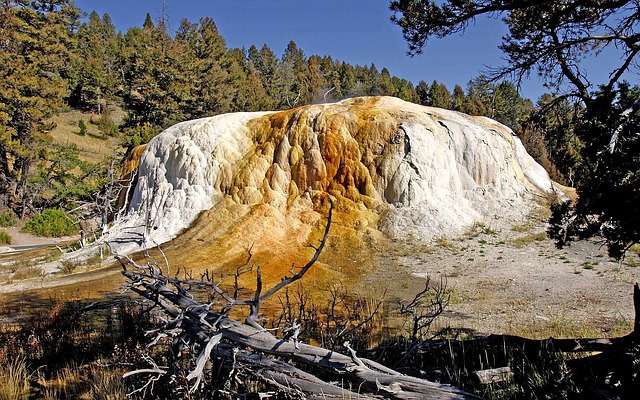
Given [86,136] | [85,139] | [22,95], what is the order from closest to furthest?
1. [22,95]
2. [85,139]
3. [86,136]

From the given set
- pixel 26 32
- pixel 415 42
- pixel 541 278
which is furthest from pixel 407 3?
pixel 26 32

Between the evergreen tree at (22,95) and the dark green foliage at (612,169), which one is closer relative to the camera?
the dark green foliage at (612,169)

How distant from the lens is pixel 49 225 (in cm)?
2439

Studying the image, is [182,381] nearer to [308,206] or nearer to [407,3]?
[407,3]

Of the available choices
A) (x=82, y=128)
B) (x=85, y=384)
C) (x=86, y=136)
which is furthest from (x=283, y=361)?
(x=82, y=128)

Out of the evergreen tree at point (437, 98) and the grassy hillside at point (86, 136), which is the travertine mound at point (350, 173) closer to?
the grassy hillside at point (86, 136)

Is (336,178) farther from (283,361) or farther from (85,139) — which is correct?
(85,139)

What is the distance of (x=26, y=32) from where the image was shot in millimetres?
31344

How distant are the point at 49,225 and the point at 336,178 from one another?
16937 mm

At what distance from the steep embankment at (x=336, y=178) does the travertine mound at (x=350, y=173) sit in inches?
1.7

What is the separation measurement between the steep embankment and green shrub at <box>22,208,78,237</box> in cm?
792

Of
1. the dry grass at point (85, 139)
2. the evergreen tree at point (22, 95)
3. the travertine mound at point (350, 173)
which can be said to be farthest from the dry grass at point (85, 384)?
the dry grass at point (85, 139)

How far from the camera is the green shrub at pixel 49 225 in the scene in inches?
947

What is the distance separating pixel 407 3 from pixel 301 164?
12.8 metres
